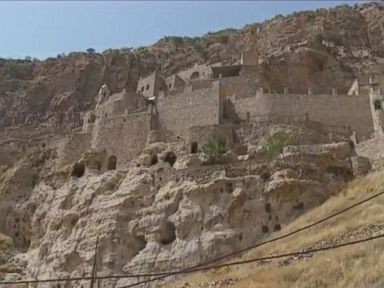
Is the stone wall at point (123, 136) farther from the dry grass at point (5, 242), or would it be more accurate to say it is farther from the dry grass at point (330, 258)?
the dry grass at point (330, 258)

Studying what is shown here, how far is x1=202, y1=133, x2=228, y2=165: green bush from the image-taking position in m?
28.4

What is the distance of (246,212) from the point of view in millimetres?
25547

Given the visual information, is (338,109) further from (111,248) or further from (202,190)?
(111,248)

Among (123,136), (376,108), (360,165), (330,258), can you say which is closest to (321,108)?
(376,108)

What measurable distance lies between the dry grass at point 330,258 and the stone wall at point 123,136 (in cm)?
1188

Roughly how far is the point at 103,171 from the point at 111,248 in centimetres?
621

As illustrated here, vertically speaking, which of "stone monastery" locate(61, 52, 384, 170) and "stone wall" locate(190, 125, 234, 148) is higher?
"stone monastery" locate(61, 52, 384, 170)

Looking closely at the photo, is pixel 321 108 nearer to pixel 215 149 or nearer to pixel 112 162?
pixel 215 149

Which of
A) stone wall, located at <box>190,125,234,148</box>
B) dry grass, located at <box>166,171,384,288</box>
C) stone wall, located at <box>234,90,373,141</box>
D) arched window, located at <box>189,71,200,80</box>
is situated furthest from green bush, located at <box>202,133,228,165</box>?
arched window, located at <box>189,71,200,80</box>

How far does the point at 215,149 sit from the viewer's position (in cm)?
2908

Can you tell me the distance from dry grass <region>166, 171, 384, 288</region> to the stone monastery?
6.96 m

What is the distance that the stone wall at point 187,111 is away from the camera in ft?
107

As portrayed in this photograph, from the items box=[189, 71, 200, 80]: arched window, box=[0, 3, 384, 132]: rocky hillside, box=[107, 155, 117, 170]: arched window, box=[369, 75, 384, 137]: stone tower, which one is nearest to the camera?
box=[369, 75, 384, 137]: stone tower

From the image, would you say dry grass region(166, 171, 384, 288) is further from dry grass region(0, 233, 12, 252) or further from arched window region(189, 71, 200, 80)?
arched window region(189, 71, 200, 80)
